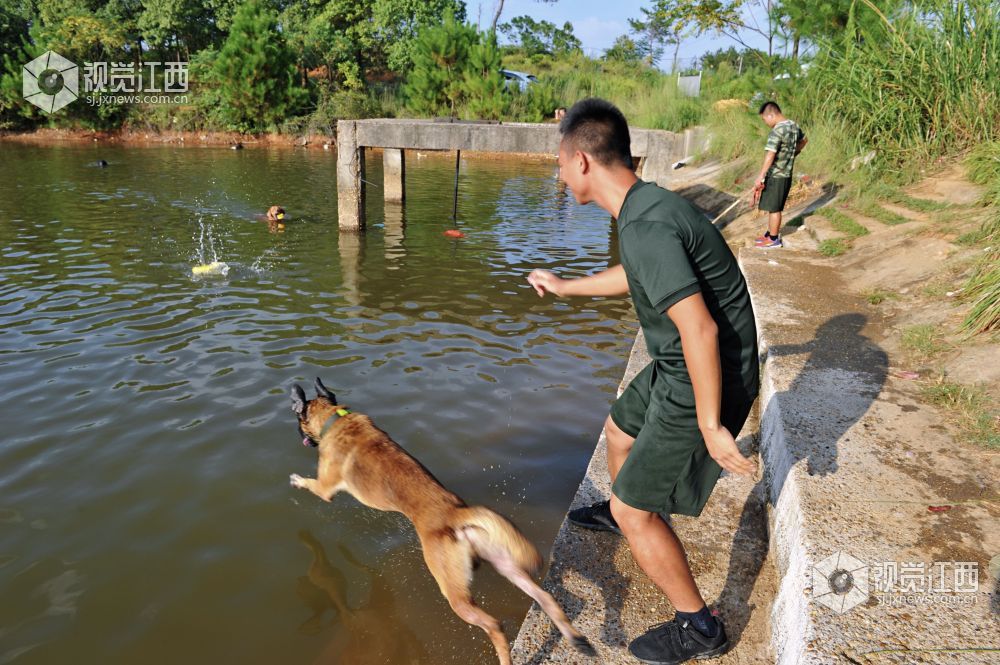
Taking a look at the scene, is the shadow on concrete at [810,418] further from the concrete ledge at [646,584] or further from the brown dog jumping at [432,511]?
the brown dog jumping at [432,511]

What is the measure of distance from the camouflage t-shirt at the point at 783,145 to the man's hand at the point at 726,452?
26.1 feet

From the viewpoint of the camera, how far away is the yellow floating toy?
10078mm

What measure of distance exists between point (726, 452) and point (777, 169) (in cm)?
814

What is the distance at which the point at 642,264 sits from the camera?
2.33 meters

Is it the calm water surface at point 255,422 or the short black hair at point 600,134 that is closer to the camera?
the short black hair at point 600,134

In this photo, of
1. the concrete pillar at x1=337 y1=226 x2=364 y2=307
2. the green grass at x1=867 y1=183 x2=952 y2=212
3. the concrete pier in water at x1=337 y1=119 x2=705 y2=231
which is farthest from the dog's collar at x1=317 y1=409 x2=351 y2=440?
the concrete pier in water at x1=337 y1=119 x2=705 y2=231

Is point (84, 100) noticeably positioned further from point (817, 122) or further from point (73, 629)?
point (73, 629)

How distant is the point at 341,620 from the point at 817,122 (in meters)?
12.2

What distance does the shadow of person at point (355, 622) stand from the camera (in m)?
3.38

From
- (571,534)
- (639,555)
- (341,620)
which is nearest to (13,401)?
(341,620)

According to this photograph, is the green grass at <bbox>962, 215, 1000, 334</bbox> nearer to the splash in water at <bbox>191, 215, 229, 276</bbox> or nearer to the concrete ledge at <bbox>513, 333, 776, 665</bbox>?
the concrete ledge at <bbox>513, 333, 776, 665</bbox>

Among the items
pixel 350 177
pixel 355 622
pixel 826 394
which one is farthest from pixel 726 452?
pixel 350 177

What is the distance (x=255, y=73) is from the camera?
33.3 m

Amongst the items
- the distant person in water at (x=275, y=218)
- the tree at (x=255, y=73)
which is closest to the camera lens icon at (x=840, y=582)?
the distant person in water at (x=275, y=218)
